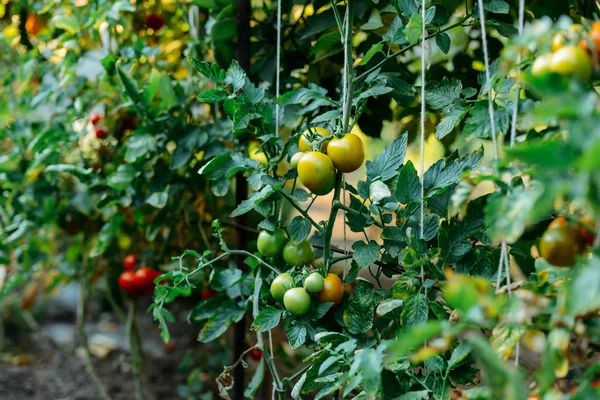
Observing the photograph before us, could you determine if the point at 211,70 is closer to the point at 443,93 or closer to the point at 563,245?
the point at 443,93

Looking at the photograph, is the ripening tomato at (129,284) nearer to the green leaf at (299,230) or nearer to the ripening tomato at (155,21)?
the green leaf at (299,230)

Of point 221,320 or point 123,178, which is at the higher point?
point 123,178

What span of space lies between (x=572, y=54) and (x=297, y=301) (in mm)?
470

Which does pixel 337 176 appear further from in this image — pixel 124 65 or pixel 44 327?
pixel 44 327

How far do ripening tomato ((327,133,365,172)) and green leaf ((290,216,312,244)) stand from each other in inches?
4.6

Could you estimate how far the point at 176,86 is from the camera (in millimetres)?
1171

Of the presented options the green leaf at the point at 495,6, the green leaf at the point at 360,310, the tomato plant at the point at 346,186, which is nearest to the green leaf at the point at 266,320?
the tomato plant at the point at 346,186

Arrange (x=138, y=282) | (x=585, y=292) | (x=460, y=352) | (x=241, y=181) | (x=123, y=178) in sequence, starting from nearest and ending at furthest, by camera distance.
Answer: (x=585, y=292) < (x=460, y=352) < (x=241, y=181) < (x=123, y=178) < (x=138, y=282)

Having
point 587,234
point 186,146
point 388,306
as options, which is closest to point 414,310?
point 388,306

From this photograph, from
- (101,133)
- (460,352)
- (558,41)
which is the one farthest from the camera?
(101,133)

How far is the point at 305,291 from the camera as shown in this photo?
763mm

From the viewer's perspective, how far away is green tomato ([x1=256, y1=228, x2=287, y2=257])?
33.7 inches

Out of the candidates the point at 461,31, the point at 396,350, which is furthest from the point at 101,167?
the point at 396,350

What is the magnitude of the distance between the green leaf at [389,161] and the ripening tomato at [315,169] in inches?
2.9
